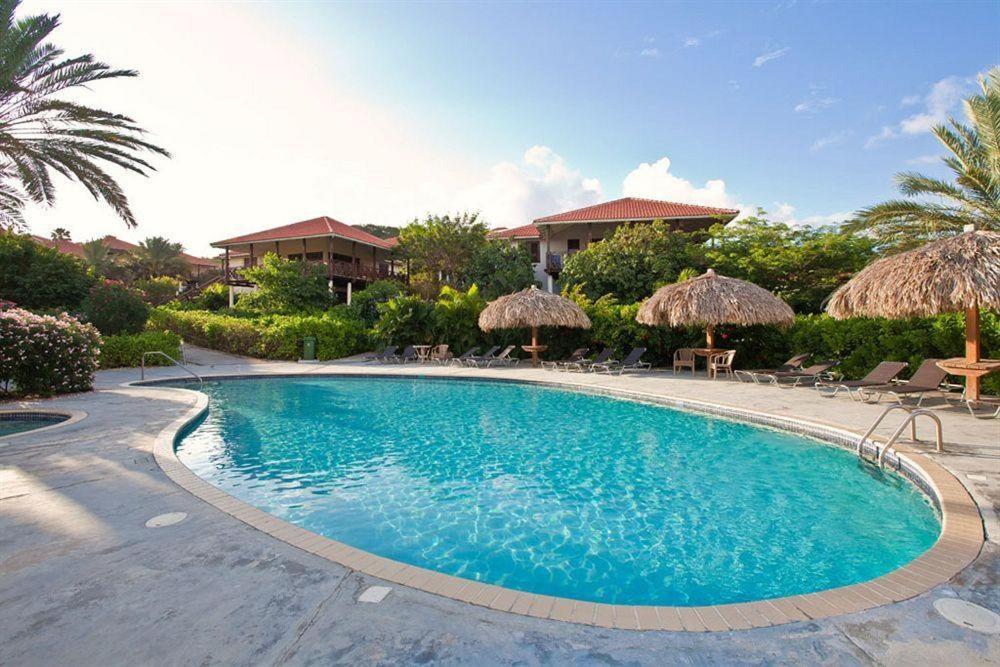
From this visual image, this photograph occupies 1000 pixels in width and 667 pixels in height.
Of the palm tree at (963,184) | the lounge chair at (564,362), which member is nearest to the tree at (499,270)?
the lounge chair at (564,362)

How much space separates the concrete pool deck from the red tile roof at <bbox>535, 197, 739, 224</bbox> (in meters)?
24.4

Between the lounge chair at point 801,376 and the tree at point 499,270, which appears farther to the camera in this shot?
the tree at point 499,270

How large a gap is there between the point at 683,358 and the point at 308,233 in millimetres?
25010

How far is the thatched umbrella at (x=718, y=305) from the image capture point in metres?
13.8

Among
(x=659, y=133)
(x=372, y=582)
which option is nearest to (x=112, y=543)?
(x=372, y=582)

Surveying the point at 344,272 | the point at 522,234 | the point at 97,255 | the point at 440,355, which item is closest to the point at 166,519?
the point at 440,355

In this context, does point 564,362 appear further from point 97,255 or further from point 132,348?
point 97,255

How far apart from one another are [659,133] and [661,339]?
7.96 metres

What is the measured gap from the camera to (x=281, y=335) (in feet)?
65.5

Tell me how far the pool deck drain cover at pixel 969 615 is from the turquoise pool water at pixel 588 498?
3.48 ft

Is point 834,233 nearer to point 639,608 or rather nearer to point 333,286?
point 639,608

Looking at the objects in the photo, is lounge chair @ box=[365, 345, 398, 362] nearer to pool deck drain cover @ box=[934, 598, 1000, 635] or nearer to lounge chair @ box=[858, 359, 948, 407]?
lounge chair @ box=[858, 359, 948, 407]

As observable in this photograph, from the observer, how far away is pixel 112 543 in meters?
3.73

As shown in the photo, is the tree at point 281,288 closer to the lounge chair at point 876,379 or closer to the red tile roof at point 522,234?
the red tile roof at point 522,234
